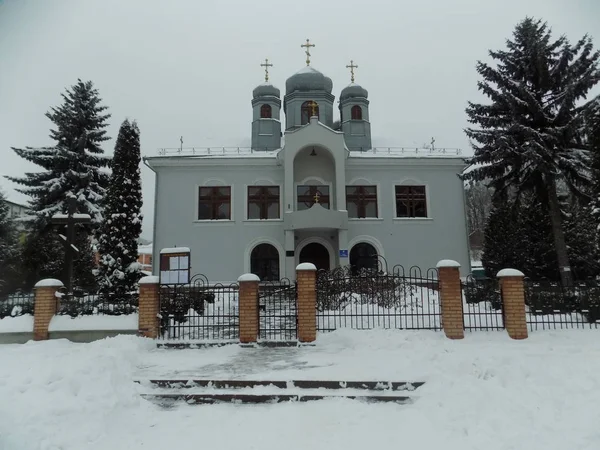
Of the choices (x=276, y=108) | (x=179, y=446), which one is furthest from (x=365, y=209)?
(x=179, y=446)

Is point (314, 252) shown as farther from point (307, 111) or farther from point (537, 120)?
point (537, 120)

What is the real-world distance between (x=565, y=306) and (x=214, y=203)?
1538 centimetres

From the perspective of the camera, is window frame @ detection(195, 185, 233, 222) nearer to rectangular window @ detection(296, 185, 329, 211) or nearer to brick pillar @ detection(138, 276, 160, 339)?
rectangular window @ detection(296, 185, 329, 211)

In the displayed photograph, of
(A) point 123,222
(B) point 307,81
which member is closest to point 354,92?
(B) point 307,81

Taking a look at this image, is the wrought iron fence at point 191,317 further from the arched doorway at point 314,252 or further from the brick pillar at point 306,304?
the arched doorway at point 314,252

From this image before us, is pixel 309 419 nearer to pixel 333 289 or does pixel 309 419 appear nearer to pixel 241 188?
pixel 333 289

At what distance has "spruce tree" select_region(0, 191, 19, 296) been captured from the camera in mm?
18891

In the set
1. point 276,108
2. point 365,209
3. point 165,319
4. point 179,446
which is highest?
point 276,108

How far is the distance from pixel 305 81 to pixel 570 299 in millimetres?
18734

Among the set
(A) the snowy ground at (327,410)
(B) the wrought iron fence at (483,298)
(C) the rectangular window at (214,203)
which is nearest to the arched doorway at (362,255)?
(C) the rectangular window at (214,203)

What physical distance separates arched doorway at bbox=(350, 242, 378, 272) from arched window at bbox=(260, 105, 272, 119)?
1001cm

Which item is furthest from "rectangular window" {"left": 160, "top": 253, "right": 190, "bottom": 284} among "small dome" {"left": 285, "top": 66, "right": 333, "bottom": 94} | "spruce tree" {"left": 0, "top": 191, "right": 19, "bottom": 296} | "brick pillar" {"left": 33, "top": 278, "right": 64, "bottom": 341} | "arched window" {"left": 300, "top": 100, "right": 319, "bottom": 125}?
"small dome" {"left": 285, "top": 66, "right": 333, "bottom": 94}

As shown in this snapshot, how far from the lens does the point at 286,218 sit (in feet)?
62.4

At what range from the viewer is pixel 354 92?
25.0 metres
